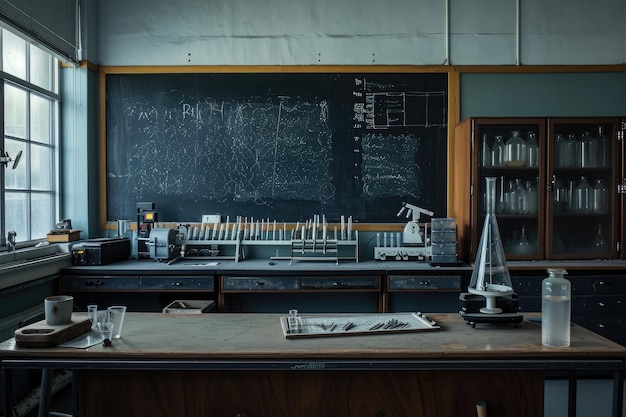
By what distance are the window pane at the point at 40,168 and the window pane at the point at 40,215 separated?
3.4 inches

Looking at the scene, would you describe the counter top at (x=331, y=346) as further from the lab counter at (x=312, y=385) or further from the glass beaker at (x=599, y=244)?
the glass beaker at (x=599, y=244)

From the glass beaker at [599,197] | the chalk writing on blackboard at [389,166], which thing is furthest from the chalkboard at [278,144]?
the glass beaker at [599,197]

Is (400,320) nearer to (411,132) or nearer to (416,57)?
(411,132)

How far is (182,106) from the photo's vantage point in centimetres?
430

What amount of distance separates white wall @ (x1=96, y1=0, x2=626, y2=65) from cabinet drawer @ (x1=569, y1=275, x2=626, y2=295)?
6.49ft

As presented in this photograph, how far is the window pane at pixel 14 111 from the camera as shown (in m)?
3.54

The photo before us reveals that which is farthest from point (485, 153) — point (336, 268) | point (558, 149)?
point (336, 268)

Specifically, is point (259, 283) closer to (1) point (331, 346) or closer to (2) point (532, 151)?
(1) point (331, 346)

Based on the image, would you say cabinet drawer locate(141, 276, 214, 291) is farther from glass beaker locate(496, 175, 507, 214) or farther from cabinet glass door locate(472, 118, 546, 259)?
glass beaker locate(496, 175, 507, 214)

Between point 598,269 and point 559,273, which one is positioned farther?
point 598,269

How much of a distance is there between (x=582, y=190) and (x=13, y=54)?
15.4ft

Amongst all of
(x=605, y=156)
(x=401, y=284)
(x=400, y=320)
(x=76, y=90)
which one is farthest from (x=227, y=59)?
(x=605, y=156)

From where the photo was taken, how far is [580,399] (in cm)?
326

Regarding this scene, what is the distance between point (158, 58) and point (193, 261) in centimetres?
191
